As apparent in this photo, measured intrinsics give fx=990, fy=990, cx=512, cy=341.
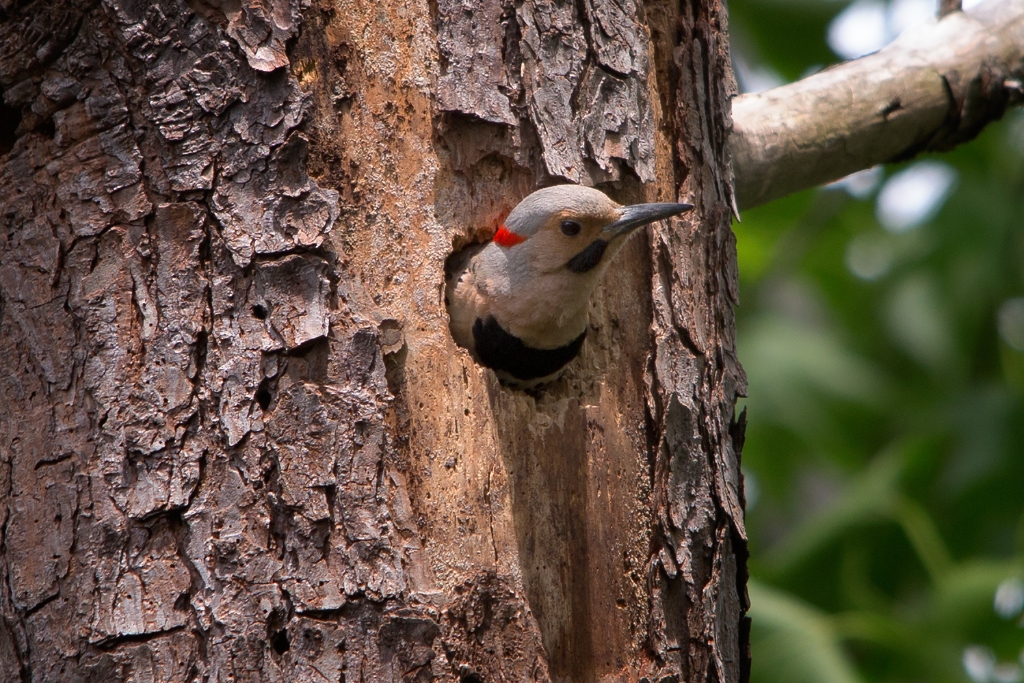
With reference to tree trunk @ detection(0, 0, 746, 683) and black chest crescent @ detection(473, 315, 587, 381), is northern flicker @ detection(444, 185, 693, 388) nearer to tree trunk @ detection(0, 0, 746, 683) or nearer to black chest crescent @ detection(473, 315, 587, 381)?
black chest crescent @ detection(473, 315, 587, 381)

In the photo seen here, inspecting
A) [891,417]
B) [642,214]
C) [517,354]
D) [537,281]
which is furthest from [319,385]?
[891,417]

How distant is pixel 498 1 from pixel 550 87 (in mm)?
287

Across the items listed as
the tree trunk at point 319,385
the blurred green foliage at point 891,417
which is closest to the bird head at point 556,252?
the tree trunk at point 319,385

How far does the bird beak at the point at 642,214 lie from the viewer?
300 centimetres

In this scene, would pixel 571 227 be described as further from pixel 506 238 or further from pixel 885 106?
pixel 885 106

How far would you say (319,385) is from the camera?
8.14 ft

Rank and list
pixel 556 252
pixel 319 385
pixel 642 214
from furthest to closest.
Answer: pixel 556 252 < pixel 642 214 < pixel 319 385

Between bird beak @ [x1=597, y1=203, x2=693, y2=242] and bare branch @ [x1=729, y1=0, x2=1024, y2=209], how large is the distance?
795 millimetres

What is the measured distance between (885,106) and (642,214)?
151 cm

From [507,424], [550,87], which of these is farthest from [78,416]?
[550,87]

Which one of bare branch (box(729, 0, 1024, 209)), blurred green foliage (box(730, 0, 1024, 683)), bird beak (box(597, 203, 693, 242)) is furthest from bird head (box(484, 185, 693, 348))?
blurred green foliage (box(730, 0, 1024, 683))

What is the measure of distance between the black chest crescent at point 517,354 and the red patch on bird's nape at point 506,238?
0.26 metres

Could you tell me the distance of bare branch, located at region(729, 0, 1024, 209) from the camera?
12.4 feet

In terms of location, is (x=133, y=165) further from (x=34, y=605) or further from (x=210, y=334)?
(x=34, y=605)
